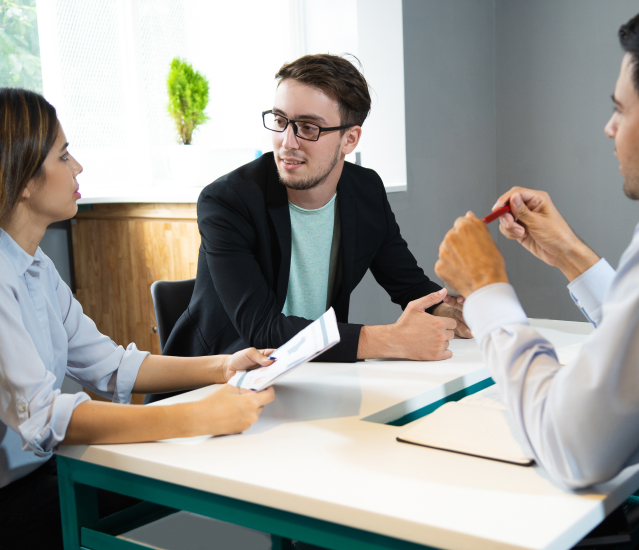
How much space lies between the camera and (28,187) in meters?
1.27

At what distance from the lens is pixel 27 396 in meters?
1.06

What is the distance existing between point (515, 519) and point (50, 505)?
857 millimetres

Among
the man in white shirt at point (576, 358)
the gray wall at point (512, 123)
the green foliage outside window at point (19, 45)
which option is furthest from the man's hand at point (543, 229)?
the green foliage outside window at point (19, 45)

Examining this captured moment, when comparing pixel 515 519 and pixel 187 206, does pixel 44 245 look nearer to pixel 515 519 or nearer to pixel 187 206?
pixel 187 206

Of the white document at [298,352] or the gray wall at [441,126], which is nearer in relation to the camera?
the white document at [298,352]

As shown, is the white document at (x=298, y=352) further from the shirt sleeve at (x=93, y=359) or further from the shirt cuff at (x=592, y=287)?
the shirt cuff at (x=592, y=287)

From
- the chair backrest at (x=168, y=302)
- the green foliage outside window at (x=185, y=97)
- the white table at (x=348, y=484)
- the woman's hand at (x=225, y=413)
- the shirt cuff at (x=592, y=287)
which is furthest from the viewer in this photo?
the green foliage outside window at (x=185, y=97)

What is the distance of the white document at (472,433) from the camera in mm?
898

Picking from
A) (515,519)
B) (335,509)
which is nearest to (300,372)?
(335,509)

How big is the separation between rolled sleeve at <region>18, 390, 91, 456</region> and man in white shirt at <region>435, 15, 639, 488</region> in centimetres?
63

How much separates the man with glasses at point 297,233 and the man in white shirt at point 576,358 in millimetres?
556

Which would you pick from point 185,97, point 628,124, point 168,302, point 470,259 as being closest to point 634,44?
point 628,124

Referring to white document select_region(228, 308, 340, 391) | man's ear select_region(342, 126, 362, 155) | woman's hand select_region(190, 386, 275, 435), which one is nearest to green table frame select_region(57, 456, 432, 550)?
woman's hand select_region(190, 386, 275, 435)

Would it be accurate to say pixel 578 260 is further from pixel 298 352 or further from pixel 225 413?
pixel 225 413
